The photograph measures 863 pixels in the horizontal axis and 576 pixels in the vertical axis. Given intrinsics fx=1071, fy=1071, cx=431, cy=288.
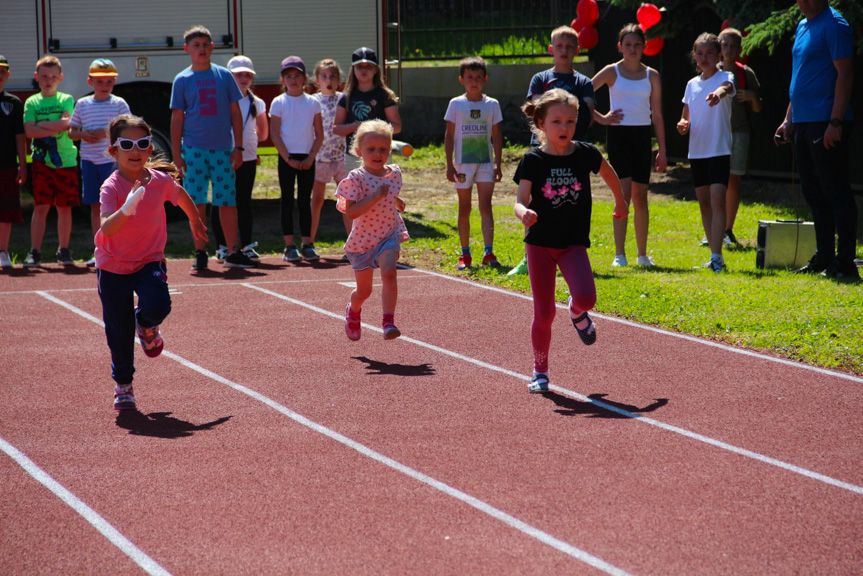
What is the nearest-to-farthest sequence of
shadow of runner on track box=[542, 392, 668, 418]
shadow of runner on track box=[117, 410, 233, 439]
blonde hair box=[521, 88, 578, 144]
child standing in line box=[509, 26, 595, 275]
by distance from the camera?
1. shadow of runner on track box=[117, 410, 233, 439]
2. shadow of runner on track box=[542, 392, 668, 418]
3. blonde hair box=[521, 88, 578, 144]
4. child standing in line box=[509, 26, 595, 275]

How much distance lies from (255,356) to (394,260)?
118cm

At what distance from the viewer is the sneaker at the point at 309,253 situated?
38.7 feet

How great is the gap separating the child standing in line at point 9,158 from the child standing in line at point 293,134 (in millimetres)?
2590

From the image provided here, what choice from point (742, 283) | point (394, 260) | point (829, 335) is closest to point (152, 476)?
point (394, 260)

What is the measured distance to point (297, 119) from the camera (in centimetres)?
1162

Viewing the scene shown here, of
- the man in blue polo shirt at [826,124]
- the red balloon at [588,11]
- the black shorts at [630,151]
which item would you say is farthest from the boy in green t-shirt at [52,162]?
the red balloon at [588,11]

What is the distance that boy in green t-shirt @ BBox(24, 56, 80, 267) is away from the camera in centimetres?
1144

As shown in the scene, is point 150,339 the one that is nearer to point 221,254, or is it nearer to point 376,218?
point 376,218

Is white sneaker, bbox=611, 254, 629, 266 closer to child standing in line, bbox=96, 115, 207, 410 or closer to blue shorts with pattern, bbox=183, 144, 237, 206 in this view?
blue shorts with pattern, bbox=183, 144, 237, 206

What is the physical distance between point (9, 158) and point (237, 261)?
2.57 meters

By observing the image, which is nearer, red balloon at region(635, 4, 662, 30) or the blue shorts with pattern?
the blue shorts with pattern

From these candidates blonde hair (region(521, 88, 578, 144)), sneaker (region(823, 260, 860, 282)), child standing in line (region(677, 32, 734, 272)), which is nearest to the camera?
blonde hair (region(521, 88, 578, 144))

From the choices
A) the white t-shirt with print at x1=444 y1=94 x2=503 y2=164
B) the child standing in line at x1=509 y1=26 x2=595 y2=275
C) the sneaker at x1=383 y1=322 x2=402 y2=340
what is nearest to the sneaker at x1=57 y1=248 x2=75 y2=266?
the white t-shirt with print at x1=444 y1=94 x2=503 y2=164

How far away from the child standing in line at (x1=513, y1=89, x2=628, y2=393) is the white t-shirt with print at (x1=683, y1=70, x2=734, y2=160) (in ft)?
13.6
